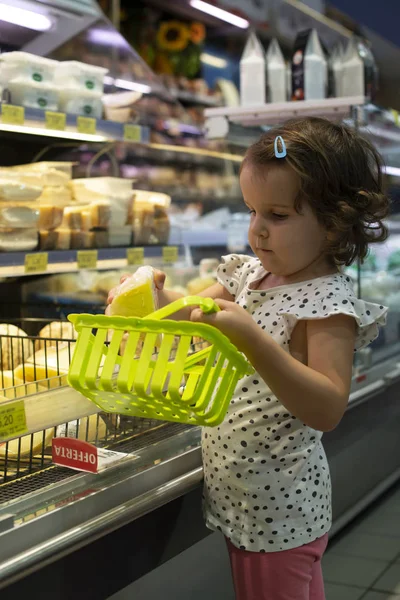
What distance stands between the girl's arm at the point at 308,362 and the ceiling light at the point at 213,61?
4073 mm

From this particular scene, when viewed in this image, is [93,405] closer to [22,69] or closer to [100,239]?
[100,239]

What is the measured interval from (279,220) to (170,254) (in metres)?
1.51

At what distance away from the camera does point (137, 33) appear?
15.7 ft

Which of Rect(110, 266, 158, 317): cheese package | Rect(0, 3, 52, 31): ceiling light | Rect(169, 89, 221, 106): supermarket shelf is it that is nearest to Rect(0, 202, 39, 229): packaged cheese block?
Rect(0, 3, 52, 31): ceiling light

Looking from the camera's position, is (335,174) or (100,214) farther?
(100,214)

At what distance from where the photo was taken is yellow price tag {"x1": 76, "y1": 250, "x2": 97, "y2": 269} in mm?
2527

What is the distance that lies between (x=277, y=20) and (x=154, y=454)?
3.66m

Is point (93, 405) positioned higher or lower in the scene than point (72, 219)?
lower

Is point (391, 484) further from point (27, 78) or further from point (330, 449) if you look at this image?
point (27, 78)

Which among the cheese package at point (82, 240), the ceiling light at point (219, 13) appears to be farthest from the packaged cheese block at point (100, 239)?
the ceiling light at point (219, 13)

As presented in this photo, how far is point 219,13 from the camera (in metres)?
4.80

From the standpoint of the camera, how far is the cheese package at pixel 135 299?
4.93 ft

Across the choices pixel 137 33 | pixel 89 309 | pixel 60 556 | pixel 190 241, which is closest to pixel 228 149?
pixel 190 241

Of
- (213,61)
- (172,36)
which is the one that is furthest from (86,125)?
(213,61)
